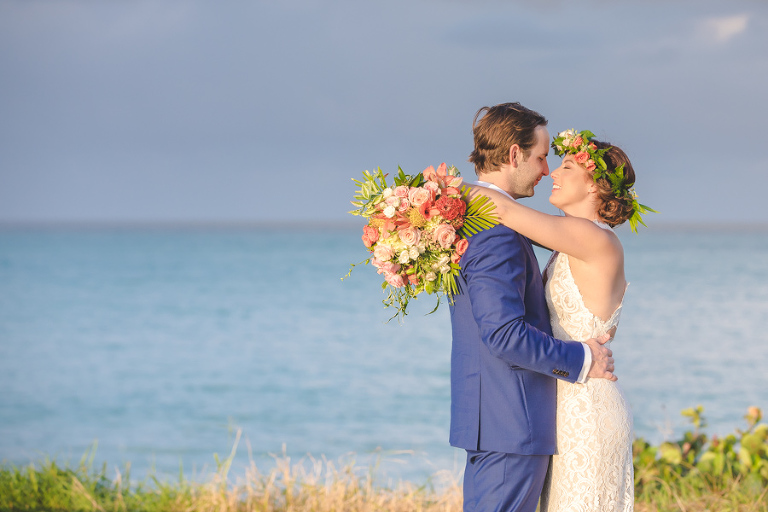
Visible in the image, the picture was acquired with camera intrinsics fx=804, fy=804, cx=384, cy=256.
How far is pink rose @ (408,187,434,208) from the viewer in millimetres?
3232

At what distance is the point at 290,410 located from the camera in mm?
16781

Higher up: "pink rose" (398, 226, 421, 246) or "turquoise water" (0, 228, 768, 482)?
"pink rose" (398, 226, 421, 246)

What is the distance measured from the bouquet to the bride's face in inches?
21.8

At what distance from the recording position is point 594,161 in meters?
3.60

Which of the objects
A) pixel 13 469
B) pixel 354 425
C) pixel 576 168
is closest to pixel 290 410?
pixel 354 425

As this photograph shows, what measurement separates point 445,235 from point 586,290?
72 cm

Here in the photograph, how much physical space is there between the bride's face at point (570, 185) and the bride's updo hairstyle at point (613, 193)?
0.06m

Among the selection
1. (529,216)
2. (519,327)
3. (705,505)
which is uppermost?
(529,216)

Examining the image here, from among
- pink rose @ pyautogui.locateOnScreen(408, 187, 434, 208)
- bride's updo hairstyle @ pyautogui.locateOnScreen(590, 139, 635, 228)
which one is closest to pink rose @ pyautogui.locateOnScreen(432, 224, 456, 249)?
pink rose @ pyautogui.locateOnScreen(408, 187, 434, 208)

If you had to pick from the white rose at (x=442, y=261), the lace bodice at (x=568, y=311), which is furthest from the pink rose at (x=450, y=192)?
the lace bodice at (x=568, y=311)

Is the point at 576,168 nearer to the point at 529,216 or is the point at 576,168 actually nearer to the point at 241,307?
the point at 529,216

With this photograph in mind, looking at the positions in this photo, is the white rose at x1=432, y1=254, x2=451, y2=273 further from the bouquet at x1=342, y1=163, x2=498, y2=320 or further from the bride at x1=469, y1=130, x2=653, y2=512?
the bride at x1=469, y1=130, x2=653, y2=512

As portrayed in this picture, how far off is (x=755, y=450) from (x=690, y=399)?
11.4 meters

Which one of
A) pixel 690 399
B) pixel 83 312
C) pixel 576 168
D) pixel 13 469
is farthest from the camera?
pixel 83 312
